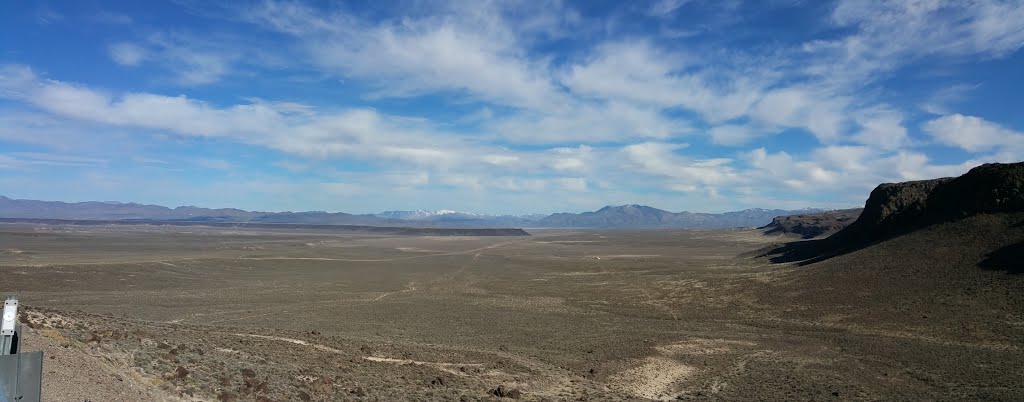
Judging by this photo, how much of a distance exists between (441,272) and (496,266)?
984 centimetres

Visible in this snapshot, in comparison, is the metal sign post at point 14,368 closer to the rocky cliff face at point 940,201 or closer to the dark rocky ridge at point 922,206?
the dark rocky ridge at point 922,206

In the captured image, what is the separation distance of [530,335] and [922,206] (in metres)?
43.0

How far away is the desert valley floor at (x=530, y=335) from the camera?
15586 millimetres

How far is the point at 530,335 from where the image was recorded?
27.7 metres

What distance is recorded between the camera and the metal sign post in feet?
22.8

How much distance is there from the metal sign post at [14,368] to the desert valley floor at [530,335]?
133 inches

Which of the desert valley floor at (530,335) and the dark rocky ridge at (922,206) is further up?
the dark rocky ridge at (922,206)

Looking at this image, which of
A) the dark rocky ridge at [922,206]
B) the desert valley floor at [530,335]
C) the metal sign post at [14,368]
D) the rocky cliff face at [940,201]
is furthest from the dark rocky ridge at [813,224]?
the metal sign post at [14,368]

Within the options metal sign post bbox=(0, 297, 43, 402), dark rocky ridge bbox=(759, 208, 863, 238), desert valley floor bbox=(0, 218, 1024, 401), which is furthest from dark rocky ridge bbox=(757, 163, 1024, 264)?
dark rocky ridge bbox=(759, 208, 863, 238)

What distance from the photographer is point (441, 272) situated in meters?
62.9

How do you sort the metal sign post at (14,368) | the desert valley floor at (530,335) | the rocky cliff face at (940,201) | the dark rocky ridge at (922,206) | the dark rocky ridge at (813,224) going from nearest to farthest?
the metal sign post at (14,368), the desert valley floor at (530,335), the rocky cliff face at (940,201), the dark rocky ridge at (922,206), the dark rocky ridge at (813,224)

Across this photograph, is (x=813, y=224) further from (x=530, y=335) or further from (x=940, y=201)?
(x=530, y=335)

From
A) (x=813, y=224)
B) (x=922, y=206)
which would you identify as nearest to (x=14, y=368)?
(x=922, y=206)

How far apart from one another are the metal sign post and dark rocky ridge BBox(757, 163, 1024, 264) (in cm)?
4413
